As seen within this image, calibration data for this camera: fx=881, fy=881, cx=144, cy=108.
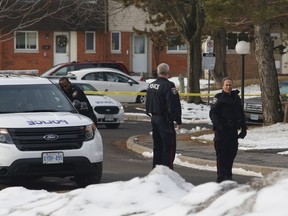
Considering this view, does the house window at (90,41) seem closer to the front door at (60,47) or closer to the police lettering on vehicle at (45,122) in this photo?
the front door at (60,47)

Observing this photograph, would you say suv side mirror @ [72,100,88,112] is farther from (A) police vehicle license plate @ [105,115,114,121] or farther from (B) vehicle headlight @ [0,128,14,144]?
(A) police vehicle license plate @ [105,115,114,121]

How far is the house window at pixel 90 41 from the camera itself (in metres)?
54.9

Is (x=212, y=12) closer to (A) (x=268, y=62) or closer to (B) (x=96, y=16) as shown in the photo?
(A) (x=268, y=62)

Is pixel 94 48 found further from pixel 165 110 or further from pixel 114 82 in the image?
pixel 165 110

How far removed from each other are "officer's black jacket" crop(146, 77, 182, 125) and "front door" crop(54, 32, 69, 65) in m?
40.8

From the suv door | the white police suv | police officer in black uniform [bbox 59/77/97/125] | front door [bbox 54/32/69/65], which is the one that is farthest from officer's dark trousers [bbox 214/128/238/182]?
front door [bbox 54/32/69/65]

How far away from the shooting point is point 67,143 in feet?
41.7

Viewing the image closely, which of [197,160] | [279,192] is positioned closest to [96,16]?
[197,160]

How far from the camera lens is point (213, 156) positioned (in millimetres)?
18078

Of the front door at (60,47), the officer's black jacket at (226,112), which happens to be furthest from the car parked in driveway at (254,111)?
the front door at (60,47)

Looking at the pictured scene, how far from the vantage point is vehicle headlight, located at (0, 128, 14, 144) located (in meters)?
12.4

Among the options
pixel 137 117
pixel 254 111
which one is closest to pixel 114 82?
pixel 137 117

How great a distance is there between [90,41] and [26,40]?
4020 mm

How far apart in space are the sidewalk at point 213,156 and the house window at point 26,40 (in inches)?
1305
